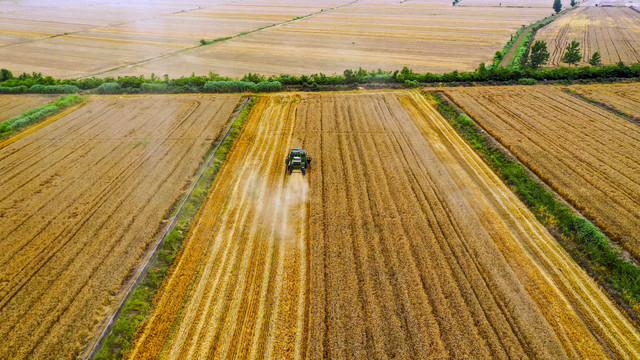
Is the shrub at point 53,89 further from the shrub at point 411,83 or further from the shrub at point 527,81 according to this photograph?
the shrub at point 527,81

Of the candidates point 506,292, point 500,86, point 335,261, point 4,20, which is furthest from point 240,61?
point 4,20

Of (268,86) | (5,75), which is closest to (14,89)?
(5,75)

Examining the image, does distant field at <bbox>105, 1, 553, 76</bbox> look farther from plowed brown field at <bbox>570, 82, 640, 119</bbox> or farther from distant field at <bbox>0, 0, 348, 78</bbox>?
plowed brown field at <bbox>570, 82, 640, 119</bbox>

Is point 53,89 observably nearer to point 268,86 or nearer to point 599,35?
point 268,86

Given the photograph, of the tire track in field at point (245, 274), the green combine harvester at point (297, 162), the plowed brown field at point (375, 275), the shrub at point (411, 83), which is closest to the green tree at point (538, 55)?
the shrub at point (411, 83)

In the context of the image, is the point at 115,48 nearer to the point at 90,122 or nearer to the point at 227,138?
the point at 90,122
